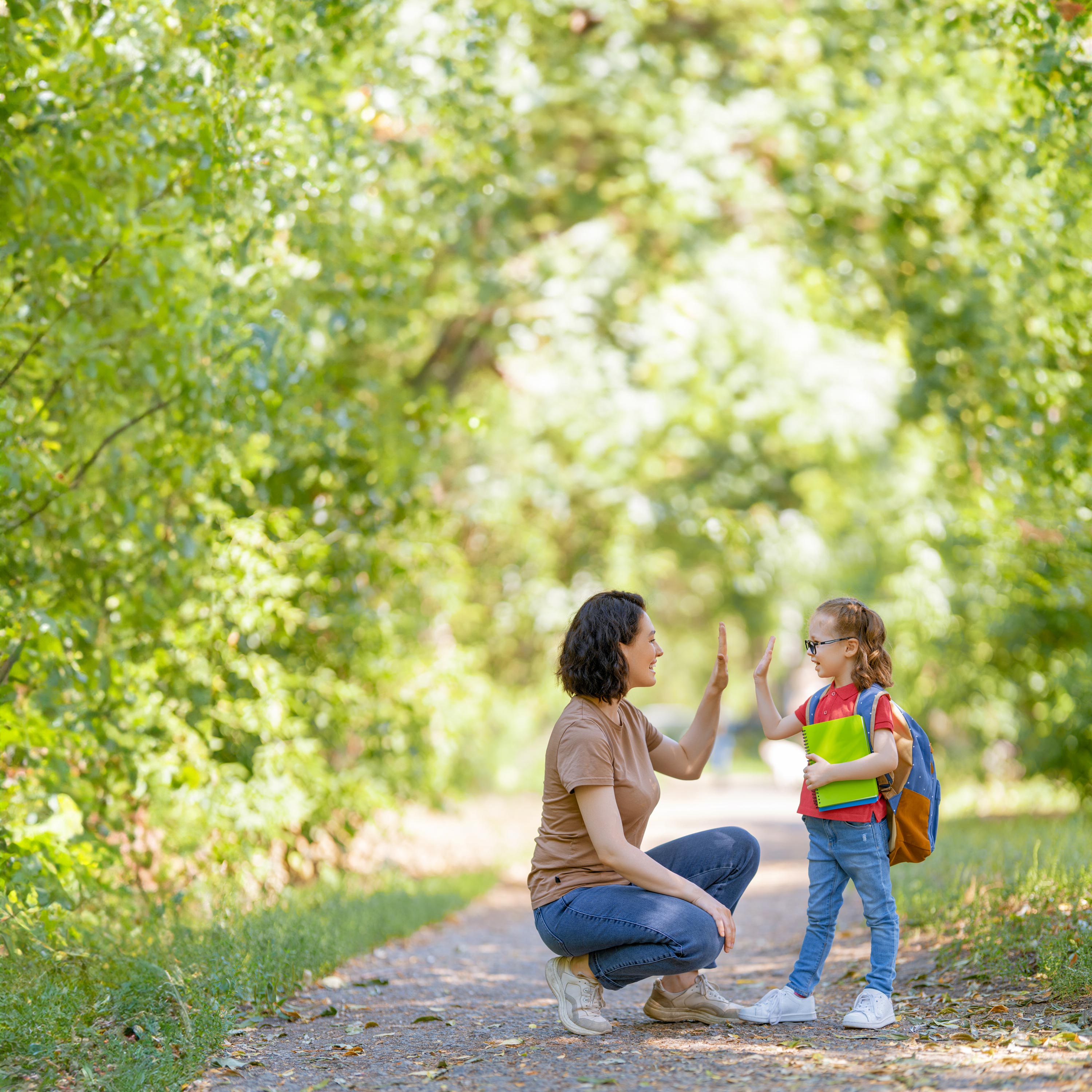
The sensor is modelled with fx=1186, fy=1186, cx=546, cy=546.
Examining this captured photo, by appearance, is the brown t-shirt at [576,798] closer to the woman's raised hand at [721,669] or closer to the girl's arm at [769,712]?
the woman's raised hand at [721,669]

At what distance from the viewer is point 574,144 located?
461 inches

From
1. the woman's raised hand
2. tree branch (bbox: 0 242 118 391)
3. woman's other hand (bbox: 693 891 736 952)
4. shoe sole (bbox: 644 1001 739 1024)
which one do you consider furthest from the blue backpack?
tree branch (bbox: 0 242 118 391)

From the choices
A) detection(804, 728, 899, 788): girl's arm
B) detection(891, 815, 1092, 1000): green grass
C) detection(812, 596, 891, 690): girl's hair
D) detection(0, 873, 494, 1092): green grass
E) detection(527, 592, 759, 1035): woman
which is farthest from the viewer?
detection(891, 815, 1092, 1000): green grass

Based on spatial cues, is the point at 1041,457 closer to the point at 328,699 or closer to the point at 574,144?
the point at 328,699

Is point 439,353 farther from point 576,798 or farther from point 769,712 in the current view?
point 576,798

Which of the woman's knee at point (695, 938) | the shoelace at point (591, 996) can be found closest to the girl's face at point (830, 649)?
the woman's knee at point (695, 938)

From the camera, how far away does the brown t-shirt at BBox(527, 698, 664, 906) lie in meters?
4.00

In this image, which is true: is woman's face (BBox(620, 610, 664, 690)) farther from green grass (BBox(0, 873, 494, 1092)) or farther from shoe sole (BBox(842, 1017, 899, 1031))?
green grass (BBox(0, 873, 494, 1092))

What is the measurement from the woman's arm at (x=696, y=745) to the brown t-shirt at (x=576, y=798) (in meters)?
0.23

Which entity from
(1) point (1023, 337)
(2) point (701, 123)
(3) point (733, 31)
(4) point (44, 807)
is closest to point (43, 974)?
(4) point (44, 807)

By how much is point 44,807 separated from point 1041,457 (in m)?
5.94

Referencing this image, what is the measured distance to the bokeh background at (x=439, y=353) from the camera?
18.0 feet

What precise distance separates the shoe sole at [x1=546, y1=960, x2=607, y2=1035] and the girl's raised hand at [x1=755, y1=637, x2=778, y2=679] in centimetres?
127

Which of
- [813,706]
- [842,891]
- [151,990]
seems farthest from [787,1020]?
[151,990]
